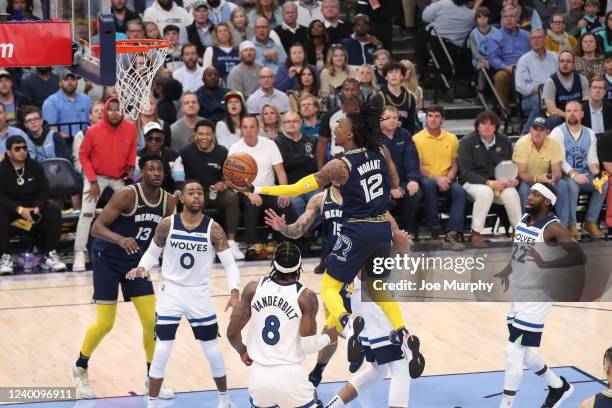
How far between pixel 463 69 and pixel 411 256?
4806 mm

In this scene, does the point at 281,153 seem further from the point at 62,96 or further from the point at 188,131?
the point at 62,96

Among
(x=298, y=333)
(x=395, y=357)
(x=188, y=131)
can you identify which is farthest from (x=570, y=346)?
(x=188, y=131)

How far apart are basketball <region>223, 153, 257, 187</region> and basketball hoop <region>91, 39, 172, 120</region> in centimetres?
144

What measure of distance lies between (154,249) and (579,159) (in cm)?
779

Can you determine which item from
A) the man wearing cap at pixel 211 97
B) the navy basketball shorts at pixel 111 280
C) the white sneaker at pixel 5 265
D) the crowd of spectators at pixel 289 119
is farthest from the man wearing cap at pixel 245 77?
the navy basketball shorts at pixel 111 280

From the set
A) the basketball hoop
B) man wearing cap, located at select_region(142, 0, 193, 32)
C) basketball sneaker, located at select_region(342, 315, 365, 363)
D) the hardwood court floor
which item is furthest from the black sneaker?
man wearing cap, located at select_region(142, 0, 193, 32)

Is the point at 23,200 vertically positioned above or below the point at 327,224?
below

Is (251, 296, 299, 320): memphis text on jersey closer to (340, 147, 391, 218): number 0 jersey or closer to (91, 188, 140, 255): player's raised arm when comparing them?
(340, 147, 391, 218): number 0 jersey

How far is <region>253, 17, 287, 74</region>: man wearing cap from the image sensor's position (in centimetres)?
1611

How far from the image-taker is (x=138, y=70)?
37.8 ft

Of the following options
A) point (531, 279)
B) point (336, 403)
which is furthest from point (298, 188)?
point (531, 279)

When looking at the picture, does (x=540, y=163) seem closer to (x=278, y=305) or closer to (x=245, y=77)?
(x=245, y=77)

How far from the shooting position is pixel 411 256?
46.6 feet

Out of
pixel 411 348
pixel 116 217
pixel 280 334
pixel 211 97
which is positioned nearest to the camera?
pixel 280 334
